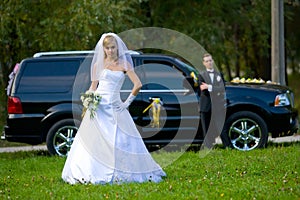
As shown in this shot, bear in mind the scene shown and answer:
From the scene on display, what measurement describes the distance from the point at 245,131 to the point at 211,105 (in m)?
0.91

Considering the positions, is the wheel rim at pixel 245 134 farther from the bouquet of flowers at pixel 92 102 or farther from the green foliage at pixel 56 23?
the green foliage at pixel 56 23

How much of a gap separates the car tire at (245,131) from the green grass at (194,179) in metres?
0.43

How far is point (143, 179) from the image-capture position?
10.4 m

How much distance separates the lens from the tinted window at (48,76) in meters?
14.2

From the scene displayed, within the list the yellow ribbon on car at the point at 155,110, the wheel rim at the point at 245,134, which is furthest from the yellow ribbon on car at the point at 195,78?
the wheel rim at the point at 245,134

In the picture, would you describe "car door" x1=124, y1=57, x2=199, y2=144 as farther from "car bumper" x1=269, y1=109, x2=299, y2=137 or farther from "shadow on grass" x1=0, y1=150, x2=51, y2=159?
"shadow on grass" x1=0, y1=150, x2=51, y2=159

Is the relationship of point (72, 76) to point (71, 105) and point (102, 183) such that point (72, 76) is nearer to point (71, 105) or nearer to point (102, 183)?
point (71, 105)

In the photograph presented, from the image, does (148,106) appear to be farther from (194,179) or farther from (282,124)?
(194,179)

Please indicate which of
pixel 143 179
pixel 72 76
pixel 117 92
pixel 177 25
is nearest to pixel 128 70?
pixel 117 92

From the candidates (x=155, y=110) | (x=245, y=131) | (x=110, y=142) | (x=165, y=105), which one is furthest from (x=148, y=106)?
(x=110, y=142)

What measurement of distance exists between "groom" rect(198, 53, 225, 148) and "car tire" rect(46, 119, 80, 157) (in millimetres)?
2457

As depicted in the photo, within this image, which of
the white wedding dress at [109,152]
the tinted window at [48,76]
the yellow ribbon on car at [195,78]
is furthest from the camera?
the tinted window at [48,76]

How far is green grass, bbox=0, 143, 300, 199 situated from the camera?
9.08 meters

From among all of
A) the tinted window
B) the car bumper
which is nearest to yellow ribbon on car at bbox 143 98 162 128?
the tinted window
